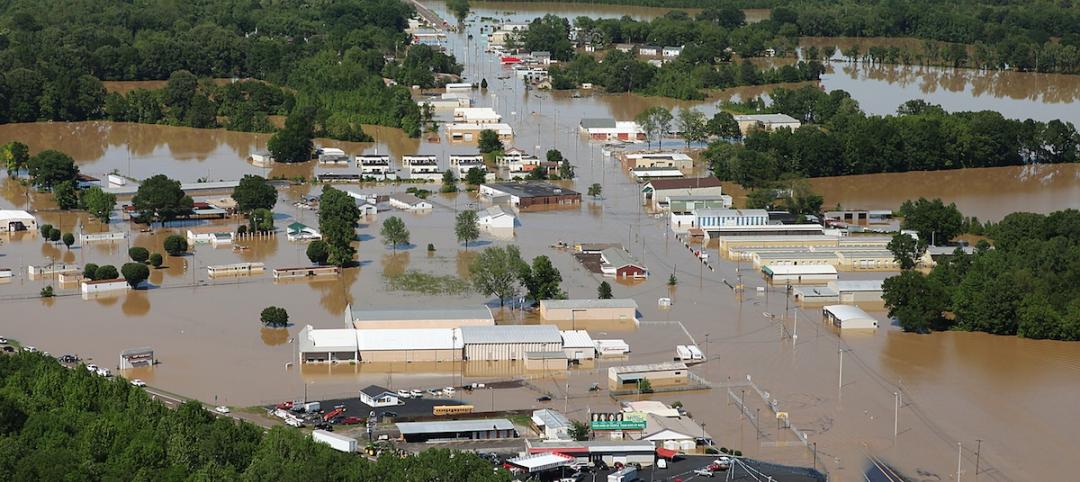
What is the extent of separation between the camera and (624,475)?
9828 mm

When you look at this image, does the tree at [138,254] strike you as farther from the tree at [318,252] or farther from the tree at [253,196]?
the tree at [253,196]

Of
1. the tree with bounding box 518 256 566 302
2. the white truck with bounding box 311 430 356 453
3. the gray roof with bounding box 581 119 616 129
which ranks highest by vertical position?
the gray roof with bounding box 581 119 616 129

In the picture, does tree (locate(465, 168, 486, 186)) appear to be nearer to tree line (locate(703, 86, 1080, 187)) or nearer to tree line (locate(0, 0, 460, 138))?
tree line (locate(703, 86, 1080, 187))

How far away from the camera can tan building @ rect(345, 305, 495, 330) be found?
1309cm

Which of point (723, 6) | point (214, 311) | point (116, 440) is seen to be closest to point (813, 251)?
point (214, 311)

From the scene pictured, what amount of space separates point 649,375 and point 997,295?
3.26 metres

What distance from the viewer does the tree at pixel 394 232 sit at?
16.1m

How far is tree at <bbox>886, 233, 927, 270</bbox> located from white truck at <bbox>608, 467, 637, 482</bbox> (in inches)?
249

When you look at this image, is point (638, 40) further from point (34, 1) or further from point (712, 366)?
point (712, 366)

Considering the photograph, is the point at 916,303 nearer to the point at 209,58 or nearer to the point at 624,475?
the point at 624,475

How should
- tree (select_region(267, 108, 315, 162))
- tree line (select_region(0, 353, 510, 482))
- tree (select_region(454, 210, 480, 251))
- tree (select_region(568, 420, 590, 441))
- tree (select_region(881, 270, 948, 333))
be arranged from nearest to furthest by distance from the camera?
tree line (select_region(0, 353, 510, 482)) < tree (select_region(568, 420, 590, 441)) < tree (select_region(881, 270, 948, 333)) < tree (select_region(454, 210, 480, 251)) < tree (select_region(267, 108, 315, 162))

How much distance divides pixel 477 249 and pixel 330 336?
3731 millimetres

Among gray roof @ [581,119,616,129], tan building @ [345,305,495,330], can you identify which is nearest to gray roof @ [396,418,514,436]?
tan building @ [345,305,495,330]

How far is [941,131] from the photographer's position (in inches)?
833
